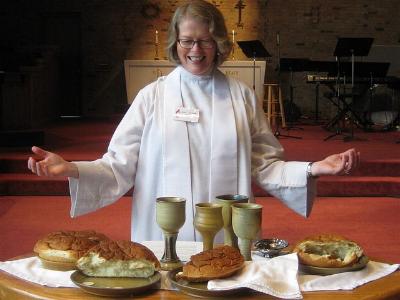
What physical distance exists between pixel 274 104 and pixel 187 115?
8624mm

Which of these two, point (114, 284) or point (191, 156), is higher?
point (191, 156)

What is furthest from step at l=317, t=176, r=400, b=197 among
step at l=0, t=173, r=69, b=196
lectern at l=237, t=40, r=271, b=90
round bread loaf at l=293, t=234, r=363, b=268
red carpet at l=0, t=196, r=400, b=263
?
round bread loaf at l=293, t=234, r=363, b=268

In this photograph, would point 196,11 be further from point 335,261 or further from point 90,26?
point 90,26

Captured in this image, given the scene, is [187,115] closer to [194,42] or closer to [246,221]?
[194,42]

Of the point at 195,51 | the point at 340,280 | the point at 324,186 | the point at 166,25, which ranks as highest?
the point at 166,25

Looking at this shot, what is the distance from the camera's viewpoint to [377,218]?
5660 mm

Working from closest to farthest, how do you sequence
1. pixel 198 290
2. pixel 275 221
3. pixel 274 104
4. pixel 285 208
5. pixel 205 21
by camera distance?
pixel 198 290, pixel 205 21, pixel 275 221, pixel 285 208, pixel 274 104

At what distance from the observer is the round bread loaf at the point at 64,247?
173 cm

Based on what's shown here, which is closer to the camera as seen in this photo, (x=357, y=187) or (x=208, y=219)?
(x=208, y=219)

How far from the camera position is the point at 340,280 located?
167 centimetres

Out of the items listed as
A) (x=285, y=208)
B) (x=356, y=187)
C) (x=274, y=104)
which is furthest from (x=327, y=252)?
(x=274, y=104)

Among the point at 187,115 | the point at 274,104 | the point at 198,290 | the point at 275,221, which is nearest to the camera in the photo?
the point at 198,290

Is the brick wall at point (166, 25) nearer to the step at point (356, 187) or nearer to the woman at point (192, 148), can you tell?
the step at point (356, 187)

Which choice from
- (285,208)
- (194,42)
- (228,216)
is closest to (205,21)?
(194,42)
